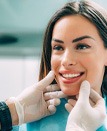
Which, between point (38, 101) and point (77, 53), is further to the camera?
point (38, 101)

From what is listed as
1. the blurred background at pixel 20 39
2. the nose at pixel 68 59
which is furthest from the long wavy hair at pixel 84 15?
the blurred background at pixel 20 39

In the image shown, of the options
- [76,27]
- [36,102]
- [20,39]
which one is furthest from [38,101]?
[20,39]

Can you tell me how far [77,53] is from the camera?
1.57m

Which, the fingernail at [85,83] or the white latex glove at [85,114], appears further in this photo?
the fingernail at [85,83]

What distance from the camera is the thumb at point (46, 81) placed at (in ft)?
5.51

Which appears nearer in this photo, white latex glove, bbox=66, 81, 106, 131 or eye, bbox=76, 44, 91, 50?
white latex glove, bbox=66, 81, 106, 131

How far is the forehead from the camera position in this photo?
1567 millimetres

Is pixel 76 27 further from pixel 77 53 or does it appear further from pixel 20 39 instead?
pixel 20 39

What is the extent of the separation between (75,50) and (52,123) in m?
0.34

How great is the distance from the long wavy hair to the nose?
164 millimetres

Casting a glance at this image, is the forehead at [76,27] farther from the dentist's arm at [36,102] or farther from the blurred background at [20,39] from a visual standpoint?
the blurred background at [20,39]

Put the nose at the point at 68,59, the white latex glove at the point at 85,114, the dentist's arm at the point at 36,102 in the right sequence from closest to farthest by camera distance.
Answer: the white latex glove at the point at 85,114, the nose at the point at 68,59, the dentist's arm at the point at 36,102

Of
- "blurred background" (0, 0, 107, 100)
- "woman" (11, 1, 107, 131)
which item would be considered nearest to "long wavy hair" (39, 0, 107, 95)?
"woman" (11, 1, 107, 131)

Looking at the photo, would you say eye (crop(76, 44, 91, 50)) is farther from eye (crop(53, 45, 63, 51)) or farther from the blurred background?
the blurred background
